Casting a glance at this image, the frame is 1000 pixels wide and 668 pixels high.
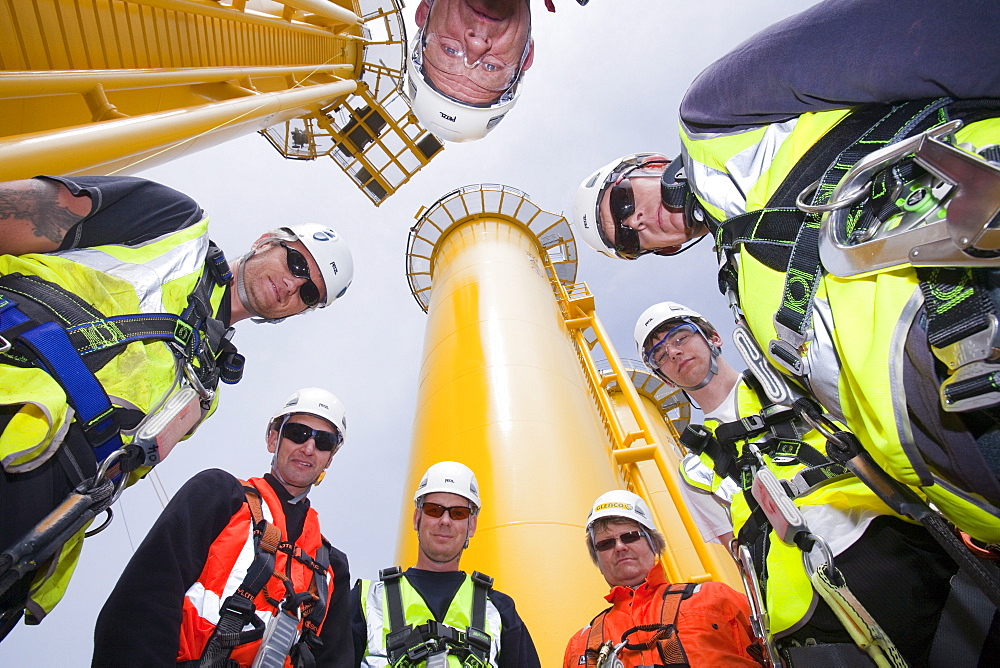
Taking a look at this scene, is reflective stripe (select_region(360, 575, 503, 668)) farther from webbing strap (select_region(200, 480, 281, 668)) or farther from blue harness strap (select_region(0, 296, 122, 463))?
blue harness strap (select_region(0, 296, 122, 463))

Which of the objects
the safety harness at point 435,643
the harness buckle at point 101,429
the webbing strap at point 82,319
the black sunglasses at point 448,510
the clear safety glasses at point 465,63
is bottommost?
the safety harness at point 435,643

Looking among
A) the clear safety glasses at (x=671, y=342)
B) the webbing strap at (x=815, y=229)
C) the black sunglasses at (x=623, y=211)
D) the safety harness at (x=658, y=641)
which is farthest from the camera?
the clear safety glasses at (x=671, y=342)

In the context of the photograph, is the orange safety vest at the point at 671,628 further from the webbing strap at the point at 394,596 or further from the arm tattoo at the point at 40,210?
the arm tattoo at the point at 40,210

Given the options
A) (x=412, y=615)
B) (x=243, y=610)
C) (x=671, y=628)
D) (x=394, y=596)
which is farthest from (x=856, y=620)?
(x=243, y=610)

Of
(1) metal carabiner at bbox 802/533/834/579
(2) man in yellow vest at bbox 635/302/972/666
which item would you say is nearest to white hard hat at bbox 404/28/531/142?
(2) man in yellow vest at bbox 635/302/972/666

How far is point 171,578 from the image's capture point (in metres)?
2.24

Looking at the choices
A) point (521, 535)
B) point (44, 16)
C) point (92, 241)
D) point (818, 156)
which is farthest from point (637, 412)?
point (44, 16)

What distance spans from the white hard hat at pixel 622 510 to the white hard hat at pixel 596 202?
180 cm

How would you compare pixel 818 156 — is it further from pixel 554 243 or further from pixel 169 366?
pixel 554 243

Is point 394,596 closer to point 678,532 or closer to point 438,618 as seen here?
point 438,618

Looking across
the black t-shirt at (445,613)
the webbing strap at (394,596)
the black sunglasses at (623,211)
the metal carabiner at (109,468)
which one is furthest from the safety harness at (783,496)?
the metal carabiner at (109,468)

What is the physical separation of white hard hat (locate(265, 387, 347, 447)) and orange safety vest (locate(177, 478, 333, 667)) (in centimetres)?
69

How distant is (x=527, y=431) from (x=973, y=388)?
4.49 metres

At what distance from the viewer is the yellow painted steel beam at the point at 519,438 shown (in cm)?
408
